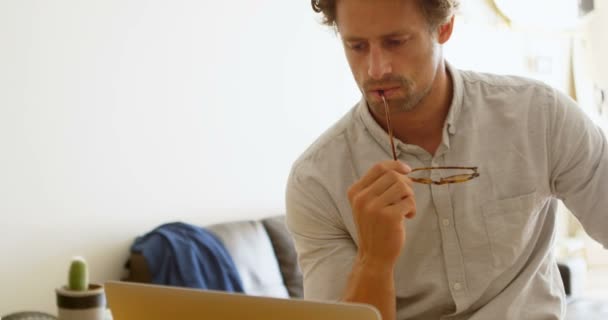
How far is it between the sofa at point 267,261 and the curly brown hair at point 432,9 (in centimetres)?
193

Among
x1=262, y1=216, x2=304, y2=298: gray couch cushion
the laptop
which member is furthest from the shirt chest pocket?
x1=262, y1=216, x2=304, y2=298: gray couch cushion

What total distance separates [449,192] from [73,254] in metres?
2.09

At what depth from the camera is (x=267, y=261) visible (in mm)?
3873

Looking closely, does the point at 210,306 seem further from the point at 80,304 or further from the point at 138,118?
the point at 138,118

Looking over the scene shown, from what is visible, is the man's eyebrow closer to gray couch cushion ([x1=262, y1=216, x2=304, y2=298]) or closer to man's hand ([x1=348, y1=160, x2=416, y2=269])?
man's hand ([x1=348, y1=160, x2=416, y2=269])

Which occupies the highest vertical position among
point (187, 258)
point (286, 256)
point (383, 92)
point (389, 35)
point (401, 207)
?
→ point (389, 35)

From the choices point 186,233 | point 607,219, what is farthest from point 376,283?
point 186,233

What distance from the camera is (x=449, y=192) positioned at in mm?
1739

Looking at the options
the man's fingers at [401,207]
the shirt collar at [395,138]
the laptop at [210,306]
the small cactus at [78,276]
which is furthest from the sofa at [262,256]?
the laptop at [210,306]

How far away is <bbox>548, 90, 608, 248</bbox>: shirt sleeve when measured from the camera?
66.7 inches

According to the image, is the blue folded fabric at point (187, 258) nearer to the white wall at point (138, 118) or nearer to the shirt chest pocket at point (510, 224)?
the white wall at point (138, 118)

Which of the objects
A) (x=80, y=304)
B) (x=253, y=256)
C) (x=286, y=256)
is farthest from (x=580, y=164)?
(x=286, y=256)

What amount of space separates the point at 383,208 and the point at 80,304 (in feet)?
2.01

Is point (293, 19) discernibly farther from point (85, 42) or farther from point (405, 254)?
point (405, 254)
